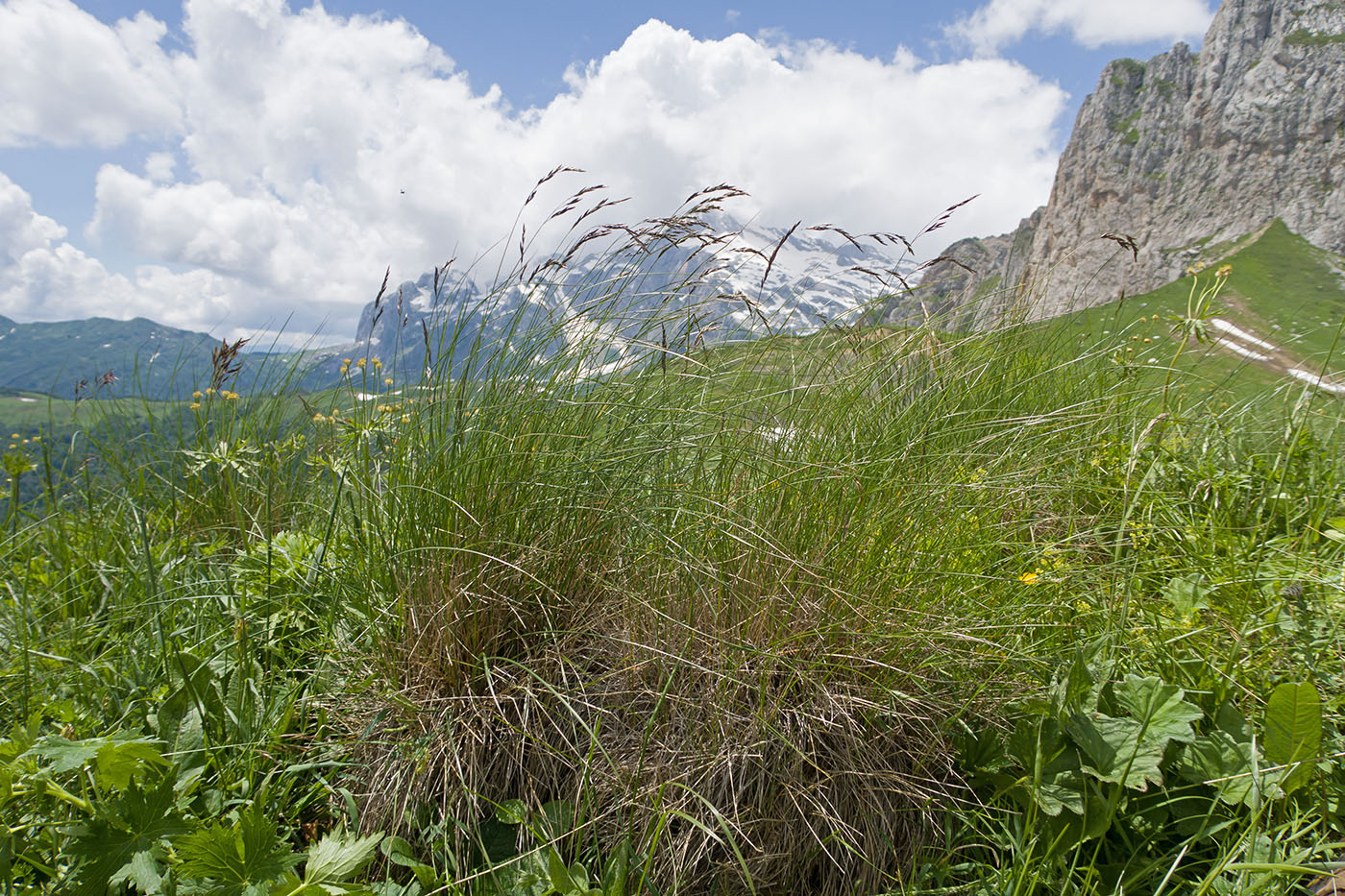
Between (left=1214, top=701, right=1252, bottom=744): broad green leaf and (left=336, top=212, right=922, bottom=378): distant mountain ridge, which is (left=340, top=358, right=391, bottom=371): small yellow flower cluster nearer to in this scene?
(left=336, top=212, right=922, bottom=378): distant mountain ridge

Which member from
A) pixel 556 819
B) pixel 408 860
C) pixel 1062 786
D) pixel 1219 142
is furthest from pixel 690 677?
pixel 1219 142

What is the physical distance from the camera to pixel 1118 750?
1293 mm

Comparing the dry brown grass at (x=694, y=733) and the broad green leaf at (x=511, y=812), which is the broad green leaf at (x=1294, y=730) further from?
the broad green leaf at (x=511, y=812)

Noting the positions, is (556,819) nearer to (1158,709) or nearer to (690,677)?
(690,677)

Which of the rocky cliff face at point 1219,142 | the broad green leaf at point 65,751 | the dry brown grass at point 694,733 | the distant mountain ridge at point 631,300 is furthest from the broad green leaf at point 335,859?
the rocky cliff face at point 1219,142

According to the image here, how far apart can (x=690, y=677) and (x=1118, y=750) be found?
2.70 feet

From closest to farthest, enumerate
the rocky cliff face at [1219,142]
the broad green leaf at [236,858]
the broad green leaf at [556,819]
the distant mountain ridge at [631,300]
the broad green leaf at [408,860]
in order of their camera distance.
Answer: the broad green leaf at [236,858], the broad green leaf at [408,860], the broad green leaf at [556,819], the distant mountain ridge at [631,300], the rocky cliff face at [1219,142]

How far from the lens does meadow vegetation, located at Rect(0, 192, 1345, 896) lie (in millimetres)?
1264

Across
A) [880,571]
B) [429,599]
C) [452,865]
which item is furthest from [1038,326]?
[452,865]

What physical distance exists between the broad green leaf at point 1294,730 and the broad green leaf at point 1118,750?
21cm

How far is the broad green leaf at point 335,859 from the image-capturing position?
117 cm

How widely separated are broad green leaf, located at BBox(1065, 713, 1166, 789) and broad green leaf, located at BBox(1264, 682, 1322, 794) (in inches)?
8.3

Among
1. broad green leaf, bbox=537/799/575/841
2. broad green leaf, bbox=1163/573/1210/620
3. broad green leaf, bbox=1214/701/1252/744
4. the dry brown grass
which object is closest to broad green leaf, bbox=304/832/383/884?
the dry brown grass

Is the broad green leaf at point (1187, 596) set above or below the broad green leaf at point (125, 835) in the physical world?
above
